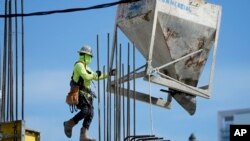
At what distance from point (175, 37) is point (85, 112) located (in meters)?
3.31

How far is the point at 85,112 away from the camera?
1952 centimetres

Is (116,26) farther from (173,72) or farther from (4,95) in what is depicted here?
(4,95)

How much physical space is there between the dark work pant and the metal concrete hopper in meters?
1.75

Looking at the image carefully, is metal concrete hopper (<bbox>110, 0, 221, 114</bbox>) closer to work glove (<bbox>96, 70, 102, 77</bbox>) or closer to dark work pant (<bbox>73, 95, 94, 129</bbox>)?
work glove (<bbox>96, 70, 102, 77</bbox>)

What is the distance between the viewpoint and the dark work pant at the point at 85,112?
769 inches

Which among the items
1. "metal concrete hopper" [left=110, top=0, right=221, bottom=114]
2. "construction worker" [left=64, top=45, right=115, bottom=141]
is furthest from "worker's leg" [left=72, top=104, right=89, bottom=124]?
"metal concrete hopper" [left=110, top=0, right=221, bottom=114]

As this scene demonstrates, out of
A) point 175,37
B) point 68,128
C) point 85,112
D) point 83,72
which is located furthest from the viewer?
point 175,37

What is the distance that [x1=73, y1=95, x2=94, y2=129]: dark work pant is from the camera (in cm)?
1953

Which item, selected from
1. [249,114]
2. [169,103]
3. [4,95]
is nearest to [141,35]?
[169,103]

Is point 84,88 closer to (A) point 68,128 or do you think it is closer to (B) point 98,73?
(B) point 98,73

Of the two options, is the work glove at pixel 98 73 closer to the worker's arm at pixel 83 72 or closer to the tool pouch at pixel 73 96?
the worker's arm at pixel 83 72

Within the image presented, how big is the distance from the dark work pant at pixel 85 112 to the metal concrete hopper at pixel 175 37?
175cm

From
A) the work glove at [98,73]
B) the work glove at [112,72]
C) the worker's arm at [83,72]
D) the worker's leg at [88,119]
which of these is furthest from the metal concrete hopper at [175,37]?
the worker's leg at [88,119]

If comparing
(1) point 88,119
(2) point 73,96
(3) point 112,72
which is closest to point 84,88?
(2) point 73,96
